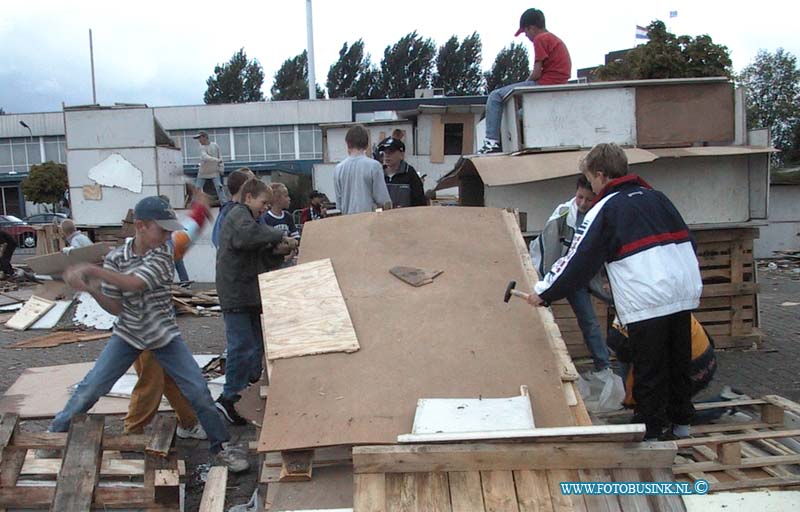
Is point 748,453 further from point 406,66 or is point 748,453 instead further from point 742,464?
point 406,66

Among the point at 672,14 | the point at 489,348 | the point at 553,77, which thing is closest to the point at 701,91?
the point at 553,77

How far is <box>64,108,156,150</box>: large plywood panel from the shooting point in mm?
11891

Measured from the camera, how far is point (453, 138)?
16.2 metres

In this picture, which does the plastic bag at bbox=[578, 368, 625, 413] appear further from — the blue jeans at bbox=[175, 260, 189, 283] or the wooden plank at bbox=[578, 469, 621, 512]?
the blue jeans at bbox=[175, 260, 189, 283]

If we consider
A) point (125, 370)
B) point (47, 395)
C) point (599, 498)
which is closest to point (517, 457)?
point (599, 498)

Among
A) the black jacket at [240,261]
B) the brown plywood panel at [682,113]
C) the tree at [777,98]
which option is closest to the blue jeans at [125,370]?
the black jacket at [240,261]

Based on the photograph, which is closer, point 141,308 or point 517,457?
point 517,457

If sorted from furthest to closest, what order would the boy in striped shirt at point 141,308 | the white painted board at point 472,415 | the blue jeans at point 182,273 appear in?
1. the blue jeans at point 182,273
2. the boy in striped shirt at point 141,308
3. the white painted board at point 472,415

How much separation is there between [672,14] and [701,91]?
15.2 metres

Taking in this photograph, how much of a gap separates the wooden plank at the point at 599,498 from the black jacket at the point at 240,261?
271 cm

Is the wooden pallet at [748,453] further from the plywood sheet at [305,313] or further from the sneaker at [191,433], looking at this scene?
the sneaker at [191,433]

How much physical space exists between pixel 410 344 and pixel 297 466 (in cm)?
93

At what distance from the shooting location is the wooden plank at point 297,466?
3102 mm

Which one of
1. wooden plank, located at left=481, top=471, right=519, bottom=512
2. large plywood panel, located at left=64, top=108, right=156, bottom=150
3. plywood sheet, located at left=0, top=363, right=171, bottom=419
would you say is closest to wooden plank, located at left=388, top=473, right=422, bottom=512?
wooden plank, located at left=481, top=471, right=519, bottom=512
